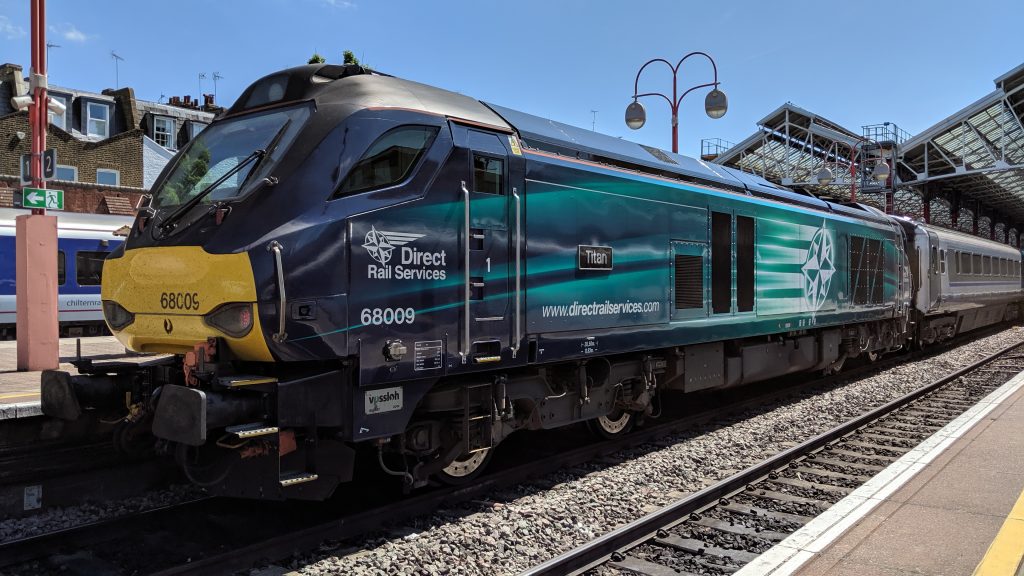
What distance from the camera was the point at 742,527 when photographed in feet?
19.2

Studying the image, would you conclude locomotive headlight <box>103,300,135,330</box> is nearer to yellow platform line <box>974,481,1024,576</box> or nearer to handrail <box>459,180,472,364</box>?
handrail <box>459,180,472,364</box>

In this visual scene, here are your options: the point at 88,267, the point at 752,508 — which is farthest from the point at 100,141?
the point at 752,508

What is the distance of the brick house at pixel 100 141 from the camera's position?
27.4m

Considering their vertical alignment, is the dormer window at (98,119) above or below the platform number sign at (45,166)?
above

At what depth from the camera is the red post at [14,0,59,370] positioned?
10.5m

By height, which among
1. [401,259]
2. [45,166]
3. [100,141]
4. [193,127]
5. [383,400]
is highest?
[193,127]

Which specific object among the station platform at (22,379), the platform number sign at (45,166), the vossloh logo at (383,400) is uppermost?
the platform number sign at (45,166)

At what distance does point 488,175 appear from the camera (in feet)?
19.8

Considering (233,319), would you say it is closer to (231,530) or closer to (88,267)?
(231,530)

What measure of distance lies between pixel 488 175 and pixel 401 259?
118cm

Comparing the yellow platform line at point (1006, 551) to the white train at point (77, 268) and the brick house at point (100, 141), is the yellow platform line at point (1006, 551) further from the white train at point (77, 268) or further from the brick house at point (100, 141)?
the brick house at point (100, 141)

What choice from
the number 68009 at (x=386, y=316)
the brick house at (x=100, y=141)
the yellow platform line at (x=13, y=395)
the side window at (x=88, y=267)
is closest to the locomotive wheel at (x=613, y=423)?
the number 68009 at (x=386, y=316)

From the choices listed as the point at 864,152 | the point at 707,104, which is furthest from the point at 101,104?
the point at 864,152

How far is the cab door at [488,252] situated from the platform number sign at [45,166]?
7708 mm
